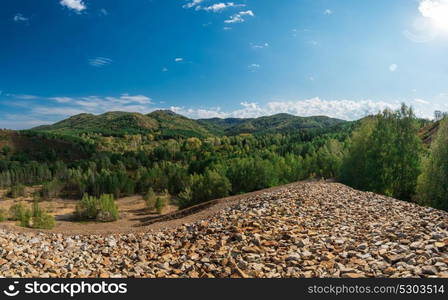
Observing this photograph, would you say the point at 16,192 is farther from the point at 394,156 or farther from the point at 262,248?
the point at 394,156

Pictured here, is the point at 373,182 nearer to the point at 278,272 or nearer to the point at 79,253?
the point at 278,272

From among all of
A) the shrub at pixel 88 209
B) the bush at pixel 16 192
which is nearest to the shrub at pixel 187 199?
the shrub at pixel 88 209

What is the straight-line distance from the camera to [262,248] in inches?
338

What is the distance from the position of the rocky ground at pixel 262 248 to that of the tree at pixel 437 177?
12109 mm

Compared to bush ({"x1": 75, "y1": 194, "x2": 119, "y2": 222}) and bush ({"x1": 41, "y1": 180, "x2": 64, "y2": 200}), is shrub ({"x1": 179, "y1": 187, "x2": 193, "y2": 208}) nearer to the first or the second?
bush ({"x1": 75, "y1": 194, "x2": 119, "y2": 222})

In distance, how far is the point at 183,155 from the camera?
144375 mm

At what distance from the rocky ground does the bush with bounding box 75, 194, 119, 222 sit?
48.2 metres

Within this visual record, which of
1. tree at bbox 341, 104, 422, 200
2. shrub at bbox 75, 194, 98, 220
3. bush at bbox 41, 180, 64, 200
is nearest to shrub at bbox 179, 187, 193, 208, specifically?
shrub at bbox 75, 194, 98, 220

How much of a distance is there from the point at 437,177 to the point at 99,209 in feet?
199

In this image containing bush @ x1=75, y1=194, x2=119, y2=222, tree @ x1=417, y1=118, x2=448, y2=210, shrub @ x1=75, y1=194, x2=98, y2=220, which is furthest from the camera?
shrub @ x1=75, y1=194, x2=98, y2=220

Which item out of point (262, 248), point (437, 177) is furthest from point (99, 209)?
point (437, 177)

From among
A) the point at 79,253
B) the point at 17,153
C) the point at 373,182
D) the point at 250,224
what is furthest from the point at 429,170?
the point at 17,153

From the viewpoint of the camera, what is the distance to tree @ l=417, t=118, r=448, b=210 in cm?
2167

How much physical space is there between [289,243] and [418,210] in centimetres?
883
